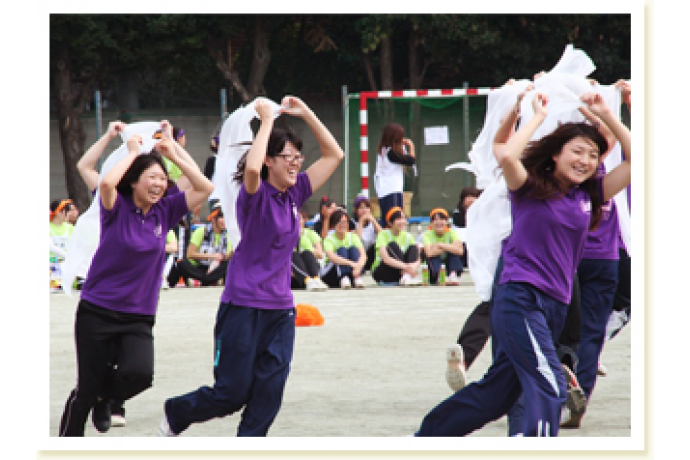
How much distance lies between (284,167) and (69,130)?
63.9ft

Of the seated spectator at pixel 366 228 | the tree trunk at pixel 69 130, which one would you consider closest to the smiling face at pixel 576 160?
the seated spectator at pixel 366 228

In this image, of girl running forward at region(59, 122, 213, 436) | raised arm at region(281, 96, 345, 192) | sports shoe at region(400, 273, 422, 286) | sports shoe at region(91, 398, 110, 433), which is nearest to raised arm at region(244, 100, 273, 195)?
raised arm at region(281, 96, 345, 192)

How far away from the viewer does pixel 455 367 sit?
7191mm

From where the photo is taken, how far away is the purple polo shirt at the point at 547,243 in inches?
217

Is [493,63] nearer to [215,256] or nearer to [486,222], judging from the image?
[215,256]

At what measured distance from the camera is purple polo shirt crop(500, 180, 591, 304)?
217 inches

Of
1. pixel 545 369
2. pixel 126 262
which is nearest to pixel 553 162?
pixel 545 369

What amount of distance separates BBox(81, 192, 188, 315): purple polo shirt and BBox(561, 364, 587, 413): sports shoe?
2229 millimetres

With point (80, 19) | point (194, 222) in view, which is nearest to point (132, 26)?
point (80, 19)

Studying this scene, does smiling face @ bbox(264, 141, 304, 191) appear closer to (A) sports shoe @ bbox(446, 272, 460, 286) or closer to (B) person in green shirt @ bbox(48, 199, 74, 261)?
(B) person in green shirt @ bbox(48, 199, 74, 261)

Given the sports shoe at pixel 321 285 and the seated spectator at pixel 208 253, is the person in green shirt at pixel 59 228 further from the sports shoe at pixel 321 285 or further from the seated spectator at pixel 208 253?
the sports shoe at pixel 321 285

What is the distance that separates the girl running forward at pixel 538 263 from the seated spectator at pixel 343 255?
31.2 feet

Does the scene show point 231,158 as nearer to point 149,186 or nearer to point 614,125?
point 149,186
